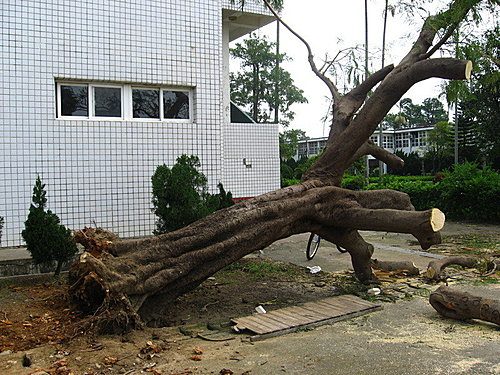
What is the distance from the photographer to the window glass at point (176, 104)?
34.2 feet

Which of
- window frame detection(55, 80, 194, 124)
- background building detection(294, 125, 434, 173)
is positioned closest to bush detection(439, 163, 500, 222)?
window frame detection(55, 80, 194, 124)

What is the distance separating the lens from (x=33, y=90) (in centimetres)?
900

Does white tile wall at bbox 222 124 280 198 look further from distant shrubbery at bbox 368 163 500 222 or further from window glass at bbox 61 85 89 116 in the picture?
distant shrubbery at bbox 368 163 500 222

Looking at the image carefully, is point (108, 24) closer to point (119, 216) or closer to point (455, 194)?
point (119, 216)

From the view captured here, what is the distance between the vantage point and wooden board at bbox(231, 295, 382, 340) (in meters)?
5.23

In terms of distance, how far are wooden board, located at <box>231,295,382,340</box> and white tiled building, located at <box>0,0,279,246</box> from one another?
4870 mm

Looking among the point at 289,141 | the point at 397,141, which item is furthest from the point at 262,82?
the point at 397,141

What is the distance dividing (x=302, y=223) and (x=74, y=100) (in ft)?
18.4

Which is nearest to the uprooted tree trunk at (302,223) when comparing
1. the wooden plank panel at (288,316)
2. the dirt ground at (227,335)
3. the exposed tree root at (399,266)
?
the dirt ground at (227,335)

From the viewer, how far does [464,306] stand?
536 centimetres

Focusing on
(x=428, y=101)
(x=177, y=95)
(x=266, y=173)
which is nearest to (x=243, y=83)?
(x=266, y=173)

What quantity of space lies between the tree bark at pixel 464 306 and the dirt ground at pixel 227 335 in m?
0.11

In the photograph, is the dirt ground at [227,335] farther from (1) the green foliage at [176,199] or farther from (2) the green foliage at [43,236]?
(1) the green foliage at [176,199]

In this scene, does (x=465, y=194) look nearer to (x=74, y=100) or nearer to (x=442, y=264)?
(x=442, y=264)
